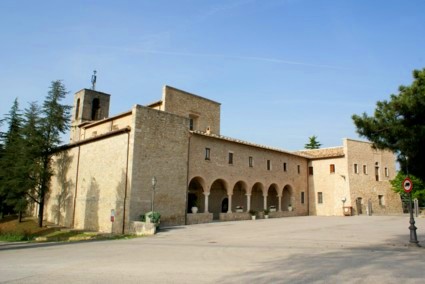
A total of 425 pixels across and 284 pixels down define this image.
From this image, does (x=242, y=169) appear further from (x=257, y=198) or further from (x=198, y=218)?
(x=198, y=218)

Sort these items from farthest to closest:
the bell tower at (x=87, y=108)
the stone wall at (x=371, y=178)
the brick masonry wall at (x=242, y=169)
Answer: the bell tower at (x=87, y=108), the stone wall at (x=371, y=178), the brick masonry wall at (x=242, y=169)

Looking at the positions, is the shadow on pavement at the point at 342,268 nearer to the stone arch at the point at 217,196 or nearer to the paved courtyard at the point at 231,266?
the paved courtyard at the point at 231,266

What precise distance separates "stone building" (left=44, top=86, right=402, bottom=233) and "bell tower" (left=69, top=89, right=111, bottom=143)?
0.12 m

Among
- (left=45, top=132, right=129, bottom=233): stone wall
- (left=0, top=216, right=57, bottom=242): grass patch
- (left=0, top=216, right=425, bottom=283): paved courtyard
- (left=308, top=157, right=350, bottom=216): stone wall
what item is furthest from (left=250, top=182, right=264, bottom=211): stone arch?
(left=0, top=216, right=425, bottom=283): paved courtyard

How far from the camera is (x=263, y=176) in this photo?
32.1 m

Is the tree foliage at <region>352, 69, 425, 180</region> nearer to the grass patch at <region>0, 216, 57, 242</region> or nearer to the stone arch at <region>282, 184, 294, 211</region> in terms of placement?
the grass patch at <region>0, 216, 57, 242</region>

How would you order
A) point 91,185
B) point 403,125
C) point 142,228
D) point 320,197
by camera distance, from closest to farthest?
point 403,125 → point 142,228 → point 91,185 → point 320,197

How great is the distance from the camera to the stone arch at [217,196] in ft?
97.2

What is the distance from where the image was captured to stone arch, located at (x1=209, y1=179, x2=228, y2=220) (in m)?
29.6

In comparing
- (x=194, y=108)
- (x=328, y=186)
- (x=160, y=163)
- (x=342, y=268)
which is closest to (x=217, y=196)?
(x=194, y=108)

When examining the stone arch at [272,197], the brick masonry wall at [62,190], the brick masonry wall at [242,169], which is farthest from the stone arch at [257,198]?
the brick masonry wall at [62,190]

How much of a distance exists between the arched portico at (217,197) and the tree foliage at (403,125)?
17.8 m

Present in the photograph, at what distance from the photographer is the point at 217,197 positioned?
3027 cm

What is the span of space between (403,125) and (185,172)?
1532 centimetres
